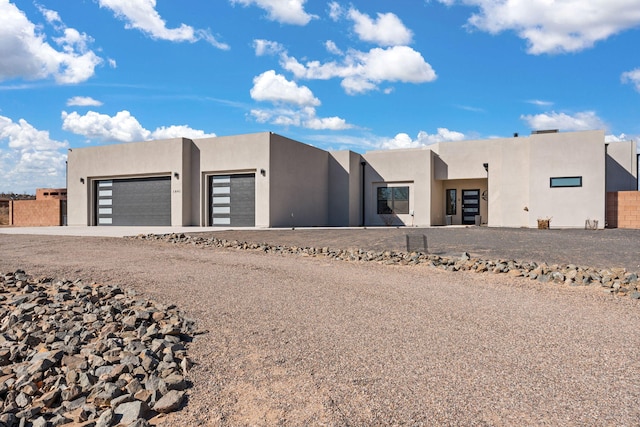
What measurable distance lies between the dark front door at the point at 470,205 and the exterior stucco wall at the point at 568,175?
4037 millimetres

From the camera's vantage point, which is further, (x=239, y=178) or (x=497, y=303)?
(x=239, y=178)

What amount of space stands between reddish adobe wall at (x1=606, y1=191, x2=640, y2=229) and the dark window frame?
32.7 feet

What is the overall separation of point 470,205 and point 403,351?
24.2 metres

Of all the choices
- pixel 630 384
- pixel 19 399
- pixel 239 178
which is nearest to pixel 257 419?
pixel 19 399

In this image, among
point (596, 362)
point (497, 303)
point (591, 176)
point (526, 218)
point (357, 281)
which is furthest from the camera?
point (526, 218)

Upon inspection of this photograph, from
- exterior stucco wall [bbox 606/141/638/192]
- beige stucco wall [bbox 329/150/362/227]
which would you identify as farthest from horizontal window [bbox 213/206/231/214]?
exterior stucco wall [bbox 606/141/638/192]

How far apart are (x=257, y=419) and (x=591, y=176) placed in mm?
23110

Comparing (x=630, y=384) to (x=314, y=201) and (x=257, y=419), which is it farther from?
(x=314, y=201)

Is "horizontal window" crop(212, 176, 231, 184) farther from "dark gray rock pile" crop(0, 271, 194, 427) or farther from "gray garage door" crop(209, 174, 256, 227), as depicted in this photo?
"dark gray rock pile" crop(0, 271, 194, 427)

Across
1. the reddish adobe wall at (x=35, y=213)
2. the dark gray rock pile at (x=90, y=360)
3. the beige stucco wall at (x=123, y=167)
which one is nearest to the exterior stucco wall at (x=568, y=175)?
the beige stucco wall at (x=123, y=167)

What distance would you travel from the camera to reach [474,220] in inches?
1023

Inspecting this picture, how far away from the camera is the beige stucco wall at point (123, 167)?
2281cm

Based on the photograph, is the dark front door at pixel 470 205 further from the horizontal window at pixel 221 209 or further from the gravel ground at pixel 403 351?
the gravel ground at pixel 403 351

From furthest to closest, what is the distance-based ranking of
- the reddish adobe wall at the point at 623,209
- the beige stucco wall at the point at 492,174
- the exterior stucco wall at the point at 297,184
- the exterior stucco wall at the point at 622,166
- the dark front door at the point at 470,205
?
the dark front door at the point at 470,205 < the exterior stucco wall at the point at 622,166 < the beige stucco wall at the point at 492,174 < the exterior stucco wall at the point at 297,184 < the reddish adobe wall at the point at 623,209
